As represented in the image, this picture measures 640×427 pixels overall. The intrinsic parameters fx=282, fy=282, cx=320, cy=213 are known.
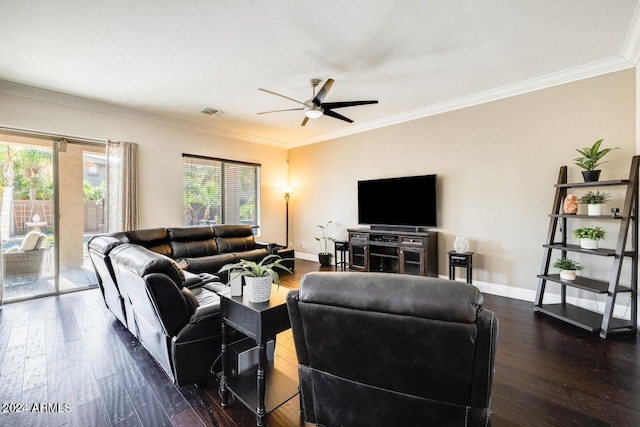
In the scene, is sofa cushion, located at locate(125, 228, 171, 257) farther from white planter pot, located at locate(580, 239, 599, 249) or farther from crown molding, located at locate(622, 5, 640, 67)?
crown molding, located at locate(622, 5, 640, 67)

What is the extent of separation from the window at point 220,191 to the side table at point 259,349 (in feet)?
14.0

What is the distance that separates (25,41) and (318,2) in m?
2.96

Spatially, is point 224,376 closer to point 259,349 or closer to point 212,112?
point 259,349

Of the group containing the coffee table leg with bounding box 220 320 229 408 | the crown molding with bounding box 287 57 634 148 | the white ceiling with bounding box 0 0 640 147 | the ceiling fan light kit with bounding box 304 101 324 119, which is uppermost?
the white ceiling with bounding box 0 0 640 147

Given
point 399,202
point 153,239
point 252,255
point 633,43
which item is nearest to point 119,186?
point 153,239

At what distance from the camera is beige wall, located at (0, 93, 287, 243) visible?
3.98 m

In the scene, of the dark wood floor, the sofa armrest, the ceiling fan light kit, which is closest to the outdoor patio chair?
the dark wood floor

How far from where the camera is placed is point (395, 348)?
1.10m

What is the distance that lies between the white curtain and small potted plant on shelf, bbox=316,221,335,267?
3.55 m

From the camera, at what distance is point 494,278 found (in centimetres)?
411

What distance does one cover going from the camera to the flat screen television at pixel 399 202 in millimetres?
4648

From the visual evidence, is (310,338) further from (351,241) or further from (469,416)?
(351,241)

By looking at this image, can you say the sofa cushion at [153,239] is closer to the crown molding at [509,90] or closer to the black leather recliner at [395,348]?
the black leather recliner at [395,348]

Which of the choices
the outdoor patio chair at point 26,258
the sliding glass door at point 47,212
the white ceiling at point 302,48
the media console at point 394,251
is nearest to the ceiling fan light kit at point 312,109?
the white ceiling at point 302,48
